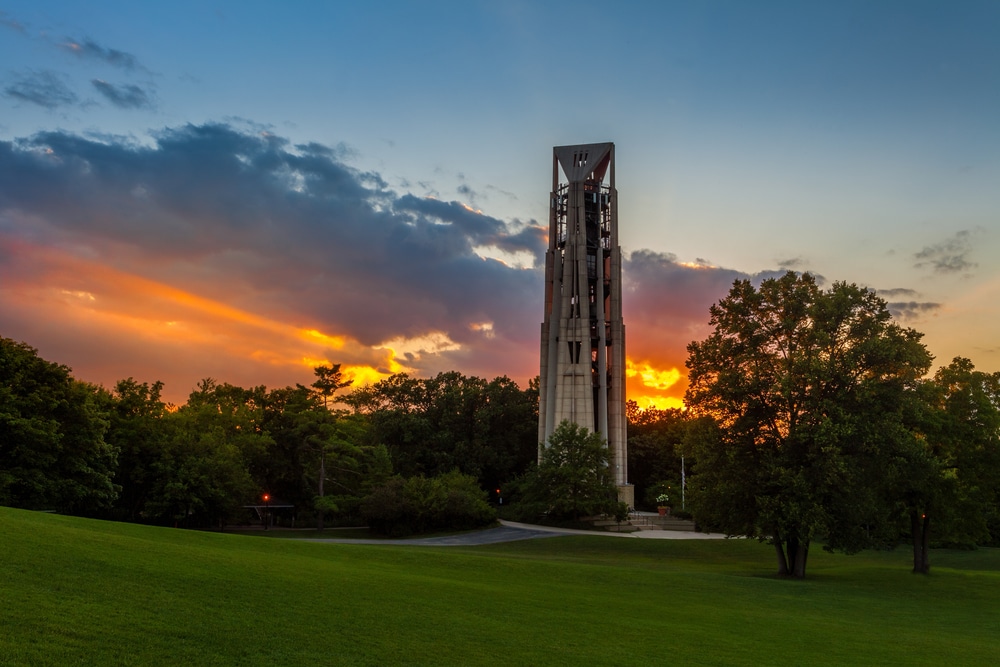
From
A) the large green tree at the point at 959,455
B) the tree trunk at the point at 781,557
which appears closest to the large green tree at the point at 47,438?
the tree trunk at the point at 781,557

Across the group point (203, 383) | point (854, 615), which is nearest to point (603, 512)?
point (854, 615)

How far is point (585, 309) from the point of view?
235ft

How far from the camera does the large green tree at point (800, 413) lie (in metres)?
31.2

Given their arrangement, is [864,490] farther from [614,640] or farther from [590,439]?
[590,439]

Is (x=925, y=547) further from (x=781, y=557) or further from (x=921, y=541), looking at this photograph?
(x=781, y=557)

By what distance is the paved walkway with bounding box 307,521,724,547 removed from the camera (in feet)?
154

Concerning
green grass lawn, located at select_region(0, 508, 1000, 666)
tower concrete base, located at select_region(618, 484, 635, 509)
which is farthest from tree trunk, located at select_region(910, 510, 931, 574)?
tower concrete base, located at select_region(618, 484, 635, 509)

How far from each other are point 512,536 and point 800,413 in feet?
76.2

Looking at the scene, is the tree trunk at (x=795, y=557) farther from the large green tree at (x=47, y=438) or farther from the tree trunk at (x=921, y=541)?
the large green tree at (x=47, y=438)

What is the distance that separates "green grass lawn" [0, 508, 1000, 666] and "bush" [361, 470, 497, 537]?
2320 centimetres

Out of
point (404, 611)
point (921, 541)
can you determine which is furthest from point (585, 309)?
point (404, 611)

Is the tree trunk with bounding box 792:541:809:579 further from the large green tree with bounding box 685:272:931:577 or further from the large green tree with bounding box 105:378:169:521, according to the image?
the large green tree with bounding box 105:378:169:521

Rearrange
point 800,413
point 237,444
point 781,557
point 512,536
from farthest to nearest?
point 237,444 < point 512,536 < point 781,557 < point 800,413

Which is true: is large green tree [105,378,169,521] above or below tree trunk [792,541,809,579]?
above
